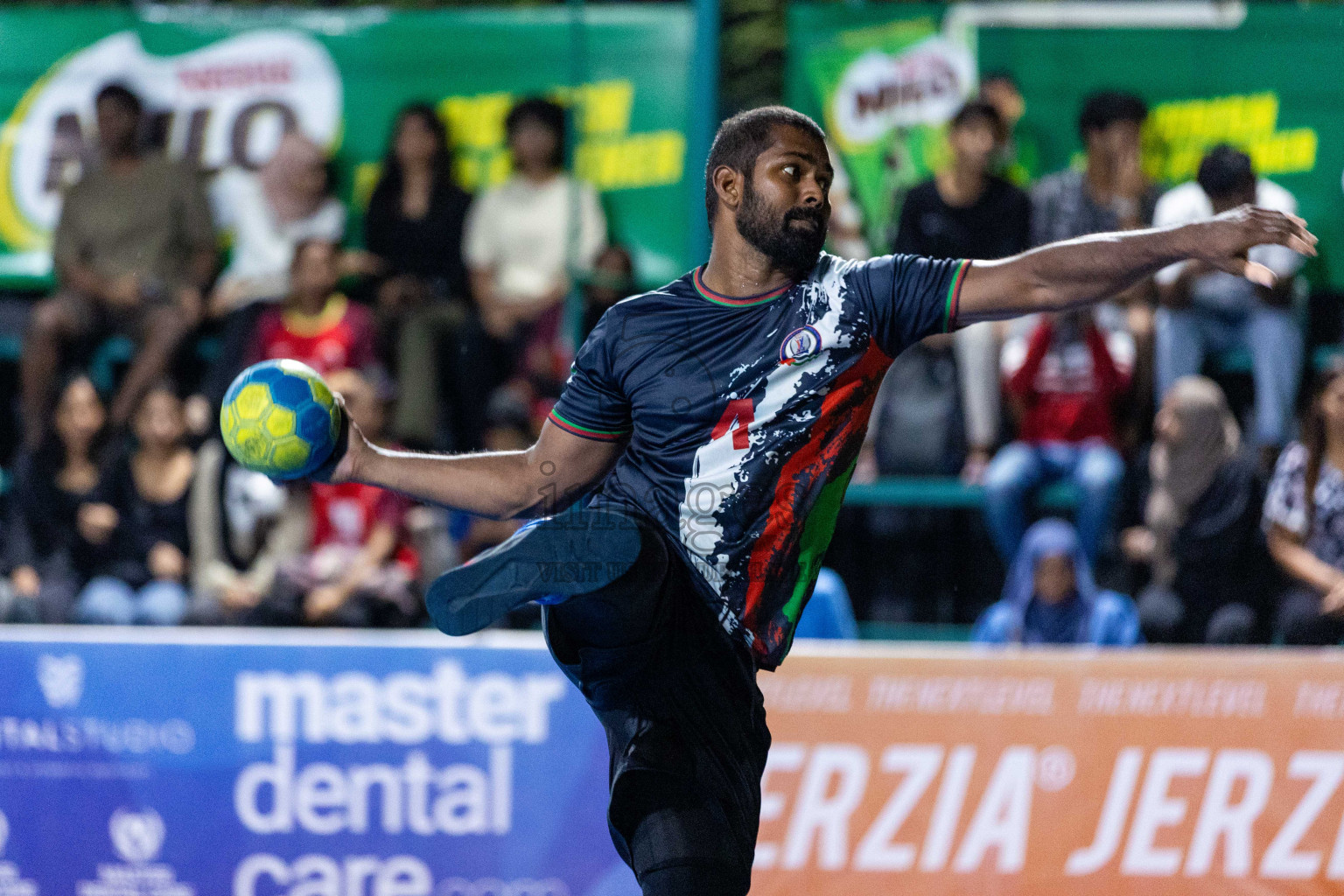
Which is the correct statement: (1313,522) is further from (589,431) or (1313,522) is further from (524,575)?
(524,575)

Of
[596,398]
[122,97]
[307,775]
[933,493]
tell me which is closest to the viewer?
[596,398]

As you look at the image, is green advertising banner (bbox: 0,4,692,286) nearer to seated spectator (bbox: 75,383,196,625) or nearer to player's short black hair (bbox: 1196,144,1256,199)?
seated spectator (bbox: 75,383,196,625)

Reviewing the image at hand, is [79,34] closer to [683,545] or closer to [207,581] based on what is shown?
[207,581]

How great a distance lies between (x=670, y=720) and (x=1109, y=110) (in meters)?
5.09

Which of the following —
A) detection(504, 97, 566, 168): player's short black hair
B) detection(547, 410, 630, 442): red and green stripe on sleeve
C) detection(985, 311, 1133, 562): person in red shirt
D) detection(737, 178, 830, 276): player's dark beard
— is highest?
detection(504, 97, 566, 168): player's short black hair

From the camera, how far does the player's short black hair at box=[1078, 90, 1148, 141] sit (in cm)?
746

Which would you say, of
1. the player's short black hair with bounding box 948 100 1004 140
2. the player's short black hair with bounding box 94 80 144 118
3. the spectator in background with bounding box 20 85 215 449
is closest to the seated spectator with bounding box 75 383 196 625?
the spectator in background with bounding box 20 85 215 449

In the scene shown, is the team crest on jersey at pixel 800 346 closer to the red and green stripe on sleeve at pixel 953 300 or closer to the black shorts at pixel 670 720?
the red and green stripe on sleeve at pixel 953 300

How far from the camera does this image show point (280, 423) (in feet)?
11.4

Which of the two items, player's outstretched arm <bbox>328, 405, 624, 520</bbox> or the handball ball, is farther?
player's outstretched arm <bbox>328, 405, 624, 520</bbox>

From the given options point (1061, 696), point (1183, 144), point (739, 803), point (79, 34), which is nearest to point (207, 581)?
point (79, 34)

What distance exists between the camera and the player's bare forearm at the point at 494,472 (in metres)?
3.63

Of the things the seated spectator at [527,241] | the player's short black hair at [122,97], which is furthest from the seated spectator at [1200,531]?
the player's short black hair at [122,97]

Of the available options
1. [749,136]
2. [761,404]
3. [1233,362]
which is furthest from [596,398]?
[1233,362]
